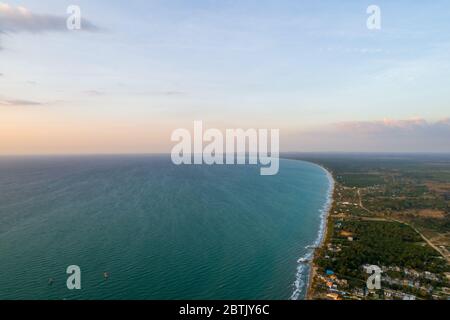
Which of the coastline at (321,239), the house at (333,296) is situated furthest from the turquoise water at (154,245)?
the house at (333,296)

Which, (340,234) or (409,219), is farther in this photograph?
(409,219)

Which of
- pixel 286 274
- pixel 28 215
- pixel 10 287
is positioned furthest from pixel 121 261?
pixel 28 215

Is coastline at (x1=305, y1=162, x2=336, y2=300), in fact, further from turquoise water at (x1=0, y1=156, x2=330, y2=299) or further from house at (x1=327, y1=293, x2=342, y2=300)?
house at (x1=327, y1=293, x2=342, y2=300)

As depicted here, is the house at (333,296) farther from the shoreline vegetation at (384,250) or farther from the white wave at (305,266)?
the white wave at (305,266)

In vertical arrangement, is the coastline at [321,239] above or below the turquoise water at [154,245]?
below

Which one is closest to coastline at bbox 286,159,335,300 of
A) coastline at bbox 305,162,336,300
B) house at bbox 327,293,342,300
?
coastline at bbox 305,162,336,300

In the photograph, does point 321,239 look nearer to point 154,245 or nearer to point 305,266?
point 305,266
